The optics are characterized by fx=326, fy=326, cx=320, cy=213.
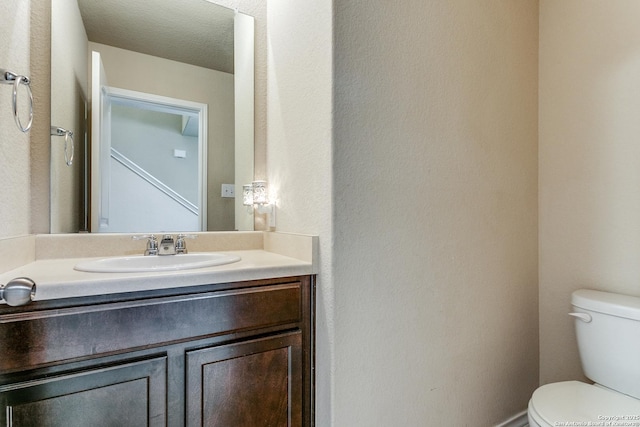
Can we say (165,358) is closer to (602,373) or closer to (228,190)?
(228,190)

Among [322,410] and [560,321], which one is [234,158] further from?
[560,321]

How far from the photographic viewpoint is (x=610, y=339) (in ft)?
4.19

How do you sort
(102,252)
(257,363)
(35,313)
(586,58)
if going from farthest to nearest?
(586,58) < (102,252) < (257,363) < (35,313)

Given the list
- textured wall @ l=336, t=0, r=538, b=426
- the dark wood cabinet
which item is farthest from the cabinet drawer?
textured wall @ l=336, t=0, r=538, b=426

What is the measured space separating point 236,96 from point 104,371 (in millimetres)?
1263

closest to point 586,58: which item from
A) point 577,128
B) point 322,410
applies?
point 577,128

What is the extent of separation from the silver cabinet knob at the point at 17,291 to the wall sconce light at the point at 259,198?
89cm

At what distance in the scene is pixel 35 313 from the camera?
2.58 feet

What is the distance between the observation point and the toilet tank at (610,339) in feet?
4.01

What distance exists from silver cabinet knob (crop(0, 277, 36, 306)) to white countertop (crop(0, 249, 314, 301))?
85 mm

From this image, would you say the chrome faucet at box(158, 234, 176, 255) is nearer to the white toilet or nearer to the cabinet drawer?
the cabinet drawer

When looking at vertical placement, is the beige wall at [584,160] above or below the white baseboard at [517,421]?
above

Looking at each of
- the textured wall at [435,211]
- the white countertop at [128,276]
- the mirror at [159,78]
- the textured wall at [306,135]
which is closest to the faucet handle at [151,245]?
the mirror at [159,78]

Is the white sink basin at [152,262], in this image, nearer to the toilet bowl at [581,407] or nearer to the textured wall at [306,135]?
the textured wall at [306,135]
